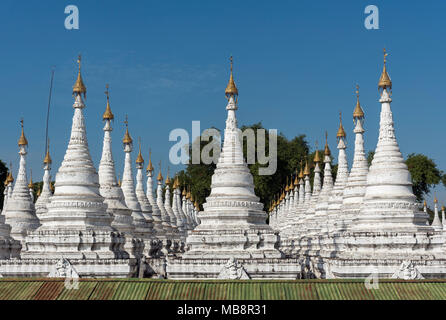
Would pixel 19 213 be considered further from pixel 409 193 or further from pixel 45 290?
pixel 409 193

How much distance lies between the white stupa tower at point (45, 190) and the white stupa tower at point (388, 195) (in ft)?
76.8

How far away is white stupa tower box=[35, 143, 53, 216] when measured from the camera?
44.6 metres

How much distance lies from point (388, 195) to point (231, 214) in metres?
7.10

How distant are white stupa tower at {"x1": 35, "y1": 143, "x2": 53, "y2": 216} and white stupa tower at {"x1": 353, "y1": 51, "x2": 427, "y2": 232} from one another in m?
23.4

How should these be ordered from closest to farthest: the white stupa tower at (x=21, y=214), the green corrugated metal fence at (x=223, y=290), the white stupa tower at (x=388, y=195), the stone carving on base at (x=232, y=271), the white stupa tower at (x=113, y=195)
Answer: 1. the green corrugated metal fence at (x=223, y=290)
2. the stone carving on base at (x=232, y=271)
3. the white stupa tower at (x=388, y=195)
4. the white stupa tower at (x=113, y=195)
5. the white stupa tower at (x=21, y=214)

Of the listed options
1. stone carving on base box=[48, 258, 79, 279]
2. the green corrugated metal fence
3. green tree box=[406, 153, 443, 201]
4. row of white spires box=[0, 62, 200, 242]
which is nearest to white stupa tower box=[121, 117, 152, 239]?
row of white spires box=[0, 62, 200, 242]

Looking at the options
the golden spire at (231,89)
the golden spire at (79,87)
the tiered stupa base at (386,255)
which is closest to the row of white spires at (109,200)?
the golden spire at (79,87)

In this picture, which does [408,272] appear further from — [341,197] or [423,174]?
[423,174]

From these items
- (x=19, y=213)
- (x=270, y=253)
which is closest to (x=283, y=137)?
(x=19, y=213)

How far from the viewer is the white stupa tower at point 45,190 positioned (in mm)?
44562

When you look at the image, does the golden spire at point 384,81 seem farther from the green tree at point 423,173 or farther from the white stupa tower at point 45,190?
the green tree at point 423,173

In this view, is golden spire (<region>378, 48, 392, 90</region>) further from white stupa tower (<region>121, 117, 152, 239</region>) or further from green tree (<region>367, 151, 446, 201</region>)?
green tree (<region>367, 151, 446, 201</region>)

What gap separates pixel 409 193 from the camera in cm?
2856

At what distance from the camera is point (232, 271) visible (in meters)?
24.7
